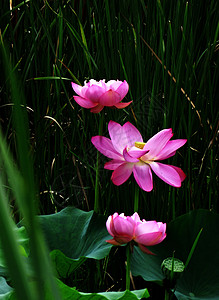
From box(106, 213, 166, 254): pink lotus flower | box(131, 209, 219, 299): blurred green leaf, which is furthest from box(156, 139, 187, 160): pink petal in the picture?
box(131, 209, 219, 299): blurred green leaf

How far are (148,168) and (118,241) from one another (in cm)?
13

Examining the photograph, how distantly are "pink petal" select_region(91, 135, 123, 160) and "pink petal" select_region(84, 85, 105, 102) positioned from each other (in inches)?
3.8

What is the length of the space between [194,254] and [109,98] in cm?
39

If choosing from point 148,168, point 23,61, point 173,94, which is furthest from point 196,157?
point 23,61

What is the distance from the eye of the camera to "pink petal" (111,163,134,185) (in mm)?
685

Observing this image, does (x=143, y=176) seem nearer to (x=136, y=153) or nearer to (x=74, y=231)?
(x=136, y=153)

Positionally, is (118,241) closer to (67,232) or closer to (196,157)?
(67,232)

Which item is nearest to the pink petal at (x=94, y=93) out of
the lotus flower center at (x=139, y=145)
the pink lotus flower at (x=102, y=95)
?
the pink lotus flower at (x=102, y=95)

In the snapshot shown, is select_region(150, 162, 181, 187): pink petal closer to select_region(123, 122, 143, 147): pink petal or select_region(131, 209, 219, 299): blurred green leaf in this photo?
select_region(123, 122, 143, 147): pink petal

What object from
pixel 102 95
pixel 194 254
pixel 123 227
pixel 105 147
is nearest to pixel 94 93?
pixel 102 95

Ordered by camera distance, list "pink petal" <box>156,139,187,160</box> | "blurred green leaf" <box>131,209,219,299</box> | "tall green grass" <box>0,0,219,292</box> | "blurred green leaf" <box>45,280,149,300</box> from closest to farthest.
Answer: "blurred green leaf" <box>45,280,149,300</box> → "pink petal" <box>156,139,187,160</box> → "blurred green leaf" <box>131,209,219,299</box> → "tall green grass" <box>0,0,219,292</box>

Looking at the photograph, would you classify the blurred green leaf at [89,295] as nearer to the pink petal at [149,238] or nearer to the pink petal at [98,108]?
the pink petal at [149,238]

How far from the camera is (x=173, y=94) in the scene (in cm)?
104

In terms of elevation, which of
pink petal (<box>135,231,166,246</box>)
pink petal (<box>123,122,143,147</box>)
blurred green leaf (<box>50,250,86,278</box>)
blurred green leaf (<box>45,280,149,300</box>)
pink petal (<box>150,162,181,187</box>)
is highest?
pink petal (<box>123,122,143,147</box>)
